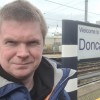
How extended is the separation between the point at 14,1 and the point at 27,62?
38cm

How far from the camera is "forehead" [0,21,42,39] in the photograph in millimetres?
1534

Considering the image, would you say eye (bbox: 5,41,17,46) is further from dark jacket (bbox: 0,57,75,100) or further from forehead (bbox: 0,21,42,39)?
dark jacket (bbox: 0,57,75,100)

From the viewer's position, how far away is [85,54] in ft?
12.0

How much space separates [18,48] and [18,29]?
105 millimetres

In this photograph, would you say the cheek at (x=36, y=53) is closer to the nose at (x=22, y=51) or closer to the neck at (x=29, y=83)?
the nose at (x=22, y=51)

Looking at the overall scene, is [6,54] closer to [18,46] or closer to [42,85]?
[18,46]

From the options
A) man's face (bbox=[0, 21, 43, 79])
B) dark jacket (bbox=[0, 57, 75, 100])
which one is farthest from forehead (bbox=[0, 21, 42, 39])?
dark jacket (bbox=[0, 57, 75, 100])

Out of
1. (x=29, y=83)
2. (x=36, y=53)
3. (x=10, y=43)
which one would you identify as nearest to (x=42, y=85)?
(x=29, y=83)

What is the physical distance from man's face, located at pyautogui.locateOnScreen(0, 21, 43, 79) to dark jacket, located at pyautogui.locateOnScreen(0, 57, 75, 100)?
5 centimetres

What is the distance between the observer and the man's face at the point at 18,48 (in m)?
1.54

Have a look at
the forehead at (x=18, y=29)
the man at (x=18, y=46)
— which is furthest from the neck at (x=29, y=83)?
the forehead at (x=18, y=29)

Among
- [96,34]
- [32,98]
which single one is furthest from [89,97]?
[32,98]

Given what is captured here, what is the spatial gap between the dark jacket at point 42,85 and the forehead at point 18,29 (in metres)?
0.23

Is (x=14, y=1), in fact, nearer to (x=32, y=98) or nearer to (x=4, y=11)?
(x=4, y=11)
